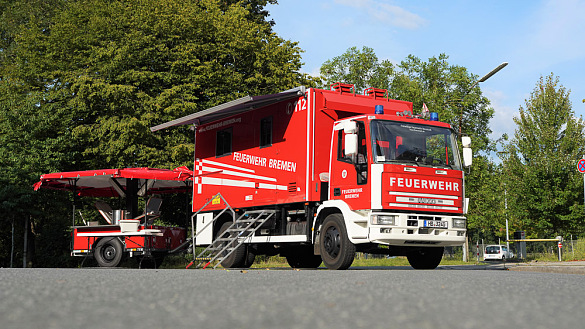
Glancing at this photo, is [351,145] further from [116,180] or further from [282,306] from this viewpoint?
[116,180]

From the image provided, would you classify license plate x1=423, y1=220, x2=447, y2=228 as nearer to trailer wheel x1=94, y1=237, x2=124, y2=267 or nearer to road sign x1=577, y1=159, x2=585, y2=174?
trailer wheel x1=94, y1=237, x2=124, y2=267

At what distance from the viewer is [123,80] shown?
28672 mm

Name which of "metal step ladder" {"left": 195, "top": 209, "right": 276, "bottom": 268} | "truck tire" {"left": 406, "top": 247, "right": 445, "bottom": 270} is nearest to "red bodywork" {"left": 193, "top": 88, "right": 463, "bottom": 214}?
"metal step ladder" {"left": 195, "top": 209, "right": 276, "bottom": 268}

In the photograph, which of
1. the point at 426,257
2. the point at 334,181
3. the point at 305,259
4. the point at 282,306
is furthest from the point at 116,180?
the point at 282,306

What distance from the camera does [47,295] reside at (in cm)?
589

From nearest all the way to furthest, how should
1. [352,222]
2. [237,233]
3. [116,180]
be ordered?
[352,222] < [237,233] < [116,180]

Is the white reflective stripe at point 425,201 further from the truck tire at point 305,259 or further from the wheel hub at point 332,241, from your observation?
the truck tire at point 305,259

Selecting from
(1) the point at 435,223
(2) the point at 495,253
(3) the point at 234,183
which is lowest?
(2) the point at 495,253

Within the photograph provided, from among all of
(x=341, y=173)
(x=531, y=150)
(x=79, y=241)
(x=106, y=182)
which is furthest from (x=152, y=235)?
(x=531, y=150)

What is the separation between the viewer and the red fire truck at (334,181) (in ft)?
42.0

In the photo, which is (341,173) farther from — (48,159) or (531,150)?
(531,150)

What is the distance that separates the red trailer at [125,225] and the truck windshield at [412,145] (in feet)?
25.2

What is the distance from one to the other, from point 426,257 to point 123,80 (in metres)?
18.3

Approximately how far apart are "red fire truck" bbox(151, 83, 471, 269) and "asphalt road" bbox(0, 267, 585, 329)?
5.42m
